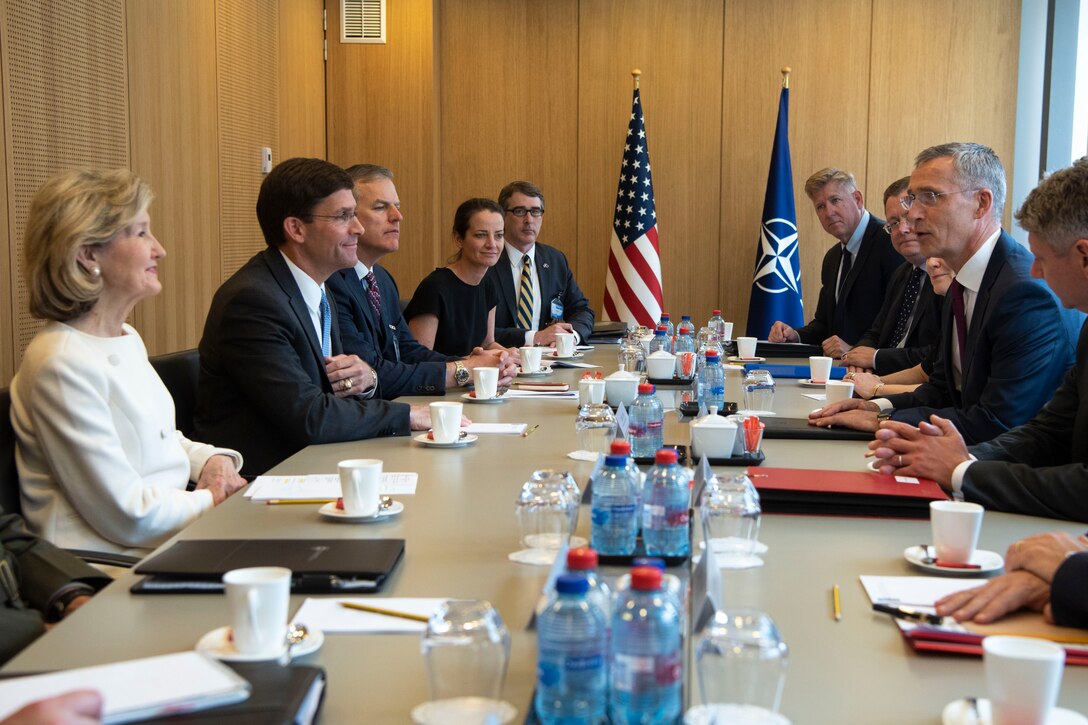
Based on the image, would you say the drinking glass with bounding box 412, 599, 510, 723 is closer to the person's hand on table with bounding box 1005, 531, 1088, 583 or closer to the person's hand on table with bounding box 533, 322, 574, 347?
the person's hand on table with bounding box 1005, 531, 1088, 583

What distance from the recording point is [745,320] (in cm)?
830

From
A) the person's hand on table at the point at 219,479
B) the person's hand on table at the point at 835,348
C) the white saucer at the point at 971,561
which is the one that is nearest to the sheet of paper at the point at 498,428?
the person's hand on table at the point at 219,479

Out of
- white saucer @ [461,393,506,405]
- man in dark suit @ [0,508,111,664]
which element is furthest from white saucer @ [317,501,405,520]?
white saucer @ [461,393,506,405]

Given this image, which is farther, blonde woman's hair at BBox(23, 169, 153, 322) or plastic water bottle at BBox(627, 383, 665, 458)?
plastic water bottle at BBox(627, 383, 665, 458)

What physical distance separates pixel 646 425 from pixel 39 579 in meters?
1.32

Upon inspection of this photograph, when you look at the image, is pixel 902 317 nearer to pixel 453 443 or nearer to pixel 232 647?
pixel 453 443

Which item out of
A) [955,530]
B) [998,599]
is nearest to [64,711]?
[998,599]

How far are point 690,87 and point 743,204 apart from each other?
0.93 m

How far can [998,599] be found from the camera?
5.09 feet

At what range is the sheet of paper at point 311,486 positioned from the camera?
2285mm

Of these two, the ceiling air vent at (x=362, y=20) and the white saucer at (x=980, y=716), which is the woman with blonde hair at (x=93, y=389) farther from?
the ceiling air vent at (x=362, y=20)

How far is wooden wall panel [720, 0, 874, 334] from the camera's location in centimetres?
788

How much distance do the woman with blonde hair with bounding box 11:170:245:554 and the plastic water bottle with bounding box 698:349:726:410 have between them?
1.50 metres

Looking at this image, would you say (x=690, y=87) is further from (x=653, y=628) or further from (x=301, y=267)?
(x=653, y=628)
